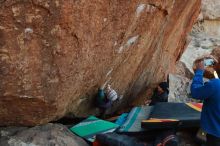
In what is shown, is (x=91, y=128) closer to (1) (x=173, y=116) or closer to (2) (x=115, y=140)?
(2) (x=115, y=140)

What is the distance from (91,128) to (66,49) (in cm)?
137

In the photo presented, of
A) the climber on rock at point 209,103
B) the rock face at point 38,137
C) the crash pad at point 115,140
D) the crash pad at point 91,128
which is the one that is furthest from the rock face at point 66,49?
the climber on rock at point 209,103

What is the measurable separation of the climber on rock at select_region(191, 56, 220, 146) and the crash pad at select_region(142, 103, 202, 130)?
51 centimetres

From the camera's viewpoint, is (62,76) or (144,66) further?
(144,66)

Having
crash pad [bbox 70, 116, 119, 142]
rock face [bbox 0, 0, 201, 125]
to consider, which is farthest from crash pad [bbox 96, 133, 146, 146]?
rock face [bbox 0, 0, 201, 125]

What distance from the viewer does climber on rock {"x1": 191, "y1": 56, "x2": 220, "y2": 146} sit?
455cm

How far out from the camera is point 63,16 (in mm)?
4070

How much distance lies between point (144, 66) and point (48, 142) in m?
2.22

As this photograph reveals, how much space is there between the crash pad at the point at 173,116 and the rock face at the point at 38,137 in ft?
2.89

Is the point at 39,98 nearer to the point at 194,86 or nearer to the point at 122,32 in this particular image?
the point at 122,32

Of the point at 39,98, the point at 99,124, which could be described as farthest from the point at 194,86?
the point at 39,98

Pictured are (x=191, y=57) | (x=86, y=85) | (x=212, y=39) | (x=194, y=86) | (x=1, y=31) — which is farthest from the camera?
(x=212, y=39)

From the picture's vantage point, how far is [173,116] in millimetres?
5523

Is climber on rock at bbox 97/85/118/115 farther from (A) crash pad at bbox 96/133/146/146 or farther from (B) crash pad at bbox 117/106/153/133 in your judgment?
(A) crash pad at bbox 96/133/146/146
